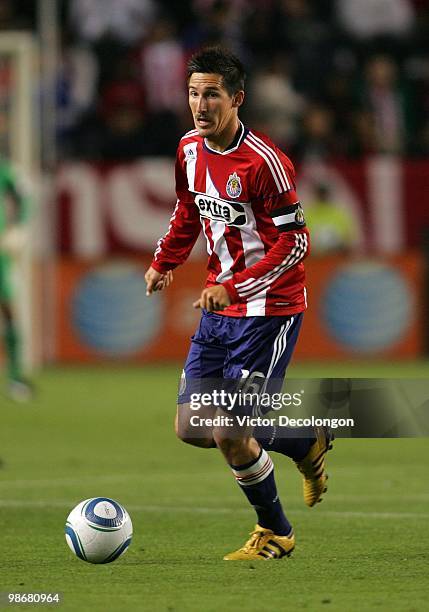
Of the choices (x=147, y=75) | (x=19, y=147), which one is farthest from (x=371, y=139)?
(x=19, y=147)

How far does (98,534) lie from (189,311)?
436 inches

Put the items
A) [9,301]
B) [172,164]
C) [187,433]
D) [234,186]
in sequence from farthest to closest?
[172,164] < [9,301] < [234,186] < [187,433]

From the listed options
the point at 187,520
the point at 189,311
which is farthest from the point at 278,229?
the point at 189,311

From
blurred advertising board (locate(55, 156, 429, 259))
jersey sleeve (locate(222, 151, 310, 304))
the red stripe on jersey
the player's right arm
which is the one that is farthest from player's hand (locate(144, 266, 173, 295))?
Answer: blurred advertising board (locate(55, 156, 429, 259))

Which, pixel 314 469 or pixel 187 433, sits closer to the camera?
pixel 187 433

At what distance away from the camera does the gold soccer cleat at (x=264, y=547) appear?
622 cm

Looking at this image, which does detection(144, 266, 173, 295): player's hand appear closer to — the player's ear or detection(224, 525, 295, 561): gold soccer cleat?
the player's ear

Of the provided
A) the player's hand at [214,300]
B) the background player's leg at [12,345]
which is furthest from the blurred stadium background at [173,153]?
the player's hand at [214,300]

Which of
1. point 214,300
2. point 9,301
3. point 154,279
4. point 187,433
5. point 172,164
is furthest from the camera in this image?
point 172,164

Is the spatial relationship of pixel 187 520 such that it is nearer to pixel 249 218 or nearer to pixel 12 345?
pixel 249 218

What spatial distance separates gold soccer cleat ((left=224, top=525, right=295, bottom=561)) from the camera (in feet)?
20.4

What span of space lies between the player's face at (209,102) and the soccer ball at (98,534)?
162 centimetres

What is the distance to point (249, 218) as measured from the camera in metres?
6.26

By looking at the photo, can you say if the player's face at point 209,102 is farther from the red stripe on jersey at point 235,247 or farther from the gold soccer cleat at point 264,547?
the gold soccer cleat at point 264,547
